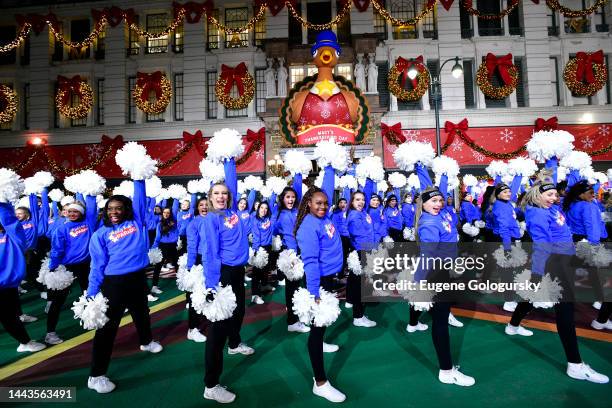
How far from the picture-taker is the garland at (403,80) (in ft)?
53.0

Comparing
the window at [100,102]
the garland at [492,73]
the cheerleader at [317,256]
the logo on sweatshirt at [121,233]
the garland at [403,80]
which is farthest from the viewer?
the window at [100,102]

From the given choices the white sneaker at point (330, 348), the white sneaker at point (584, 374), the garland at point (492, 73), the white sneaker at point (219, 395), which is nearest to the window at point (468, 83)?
the garland at point (492, 73)

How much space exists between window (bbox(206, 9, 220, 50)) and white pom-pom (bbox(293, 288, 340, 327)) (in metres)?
18.8

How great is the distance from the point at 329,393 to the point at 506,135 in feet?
57.6

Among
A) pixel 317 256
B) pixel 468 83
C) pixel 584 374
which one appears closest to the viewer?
pixel 317 256

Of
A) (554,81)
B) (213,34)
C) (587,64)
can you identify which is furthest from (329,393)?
(587,64)

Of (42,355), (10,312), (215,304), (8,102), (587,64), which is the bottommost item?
(42,355)

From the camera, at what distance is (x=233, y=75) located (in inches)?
671

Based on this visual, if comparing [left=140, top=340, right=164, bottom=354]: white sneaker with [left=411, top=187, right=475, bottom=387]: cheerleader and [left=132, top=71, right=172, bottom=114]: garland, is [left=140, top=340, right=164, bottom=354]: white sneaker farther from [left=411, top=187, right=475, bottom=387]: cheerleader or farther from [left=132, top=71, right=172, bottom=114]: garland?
[left=132, top=71, right=172, bottom=114]: garland

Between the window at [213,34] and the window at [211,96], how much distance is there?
4.95ft

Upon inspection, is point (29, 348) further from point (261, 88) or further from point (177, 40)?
point (177, 40)

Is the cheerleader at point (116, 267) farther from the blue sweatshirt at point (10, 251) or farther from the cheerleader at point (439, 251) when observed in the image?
the cheerleader at point (439, 251)

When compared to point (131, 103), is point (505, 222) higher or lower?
lower

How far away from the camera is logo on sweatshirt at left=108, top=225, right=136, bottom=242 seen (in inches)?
141
